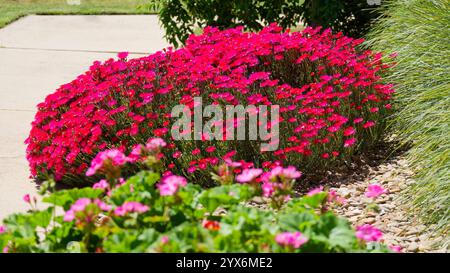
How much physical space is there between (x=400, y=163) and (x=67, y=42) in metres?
5.80

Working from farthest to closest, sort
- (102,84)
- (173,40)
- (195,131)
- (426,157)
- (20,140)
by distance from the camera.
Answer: (173,40)
(20,140)
(102,84)
(195,131)
(426,157)

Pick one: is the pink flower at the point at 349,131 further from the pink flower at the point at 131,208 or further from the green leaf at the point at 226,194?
the pink flower at the point at 131,208

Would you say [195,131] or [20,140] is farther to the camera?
[20,140]

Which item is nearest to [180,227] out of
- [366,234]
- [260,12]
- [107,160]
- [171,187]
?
[171,187]

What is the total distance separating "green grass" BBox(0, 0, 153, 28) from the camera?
37.7 feet

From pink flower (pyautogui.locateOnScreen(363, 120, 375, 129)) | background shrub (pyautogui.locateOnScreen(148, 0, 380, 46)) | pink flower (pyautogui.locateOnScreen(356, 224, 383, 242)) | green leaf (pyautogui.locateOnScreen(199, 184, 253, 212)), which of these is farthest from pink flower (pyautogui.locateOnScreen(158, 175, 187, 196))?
background shrub (pyautogui.locateOnScreen(148, 0, 380, 46))

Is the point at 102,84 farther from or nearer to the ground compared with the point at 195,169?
farther from the ground

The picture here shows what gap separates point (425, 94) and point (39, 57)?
542 cm

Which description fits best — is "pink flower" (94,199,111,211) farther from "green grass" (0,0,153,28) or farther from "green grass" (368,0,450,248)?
"green grass" (0,0,153,28)

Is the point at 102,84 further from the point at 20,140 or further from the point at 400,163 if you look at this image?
the point at 400,163

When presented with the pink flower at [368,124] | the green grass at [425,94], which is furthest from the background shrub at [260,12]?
the pink flower at [368,124]

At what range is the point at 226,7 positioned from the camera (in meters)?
8.02
